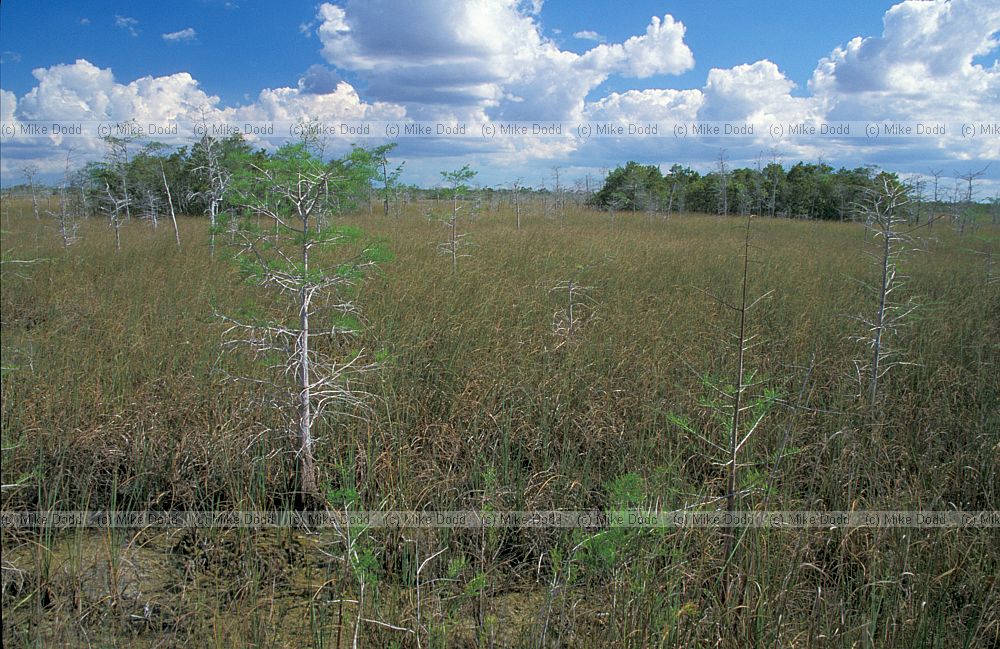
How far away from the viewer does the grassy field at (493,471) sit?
7.57 ft

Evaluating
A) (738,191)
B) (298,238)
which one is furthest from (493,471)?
(738,191)

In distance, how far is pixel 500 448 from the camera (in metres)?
3.71

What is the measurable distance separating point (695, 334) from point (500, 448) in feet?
8.72

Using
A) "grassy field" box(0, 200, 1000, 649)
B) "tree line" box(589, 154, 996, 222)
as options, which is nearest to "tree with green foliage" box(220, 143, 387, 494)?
"grassy field" box(0, 200, 1000, 649)

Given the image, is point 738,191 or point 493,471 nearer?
point 493,471

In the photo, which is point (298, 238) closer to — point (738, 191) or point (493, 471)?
point (493, 471)

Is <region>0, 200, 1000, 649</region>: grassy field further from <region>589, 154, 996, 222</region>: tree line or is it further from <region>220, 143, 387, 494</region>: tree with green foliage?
<region>589, 154, 996, 222</region>: tree line

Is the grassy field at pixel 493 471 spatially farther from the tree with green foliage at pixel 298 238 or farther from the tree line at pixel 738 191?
the tree line at pixel 738 191

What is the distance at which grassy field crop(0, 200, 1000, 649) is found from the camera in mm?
2307

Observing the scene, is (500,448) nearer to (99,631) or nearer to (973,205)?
(99,631)

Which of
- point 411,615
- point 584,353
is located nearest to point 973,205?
point 584,353

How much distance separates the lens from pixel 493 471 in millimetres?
2988

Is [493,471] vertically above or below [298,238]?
below

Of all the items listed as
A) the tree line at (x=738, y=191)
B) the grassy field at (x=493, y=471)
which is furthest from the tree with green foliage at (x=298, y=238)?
the tree line at (x=738, y=191)
